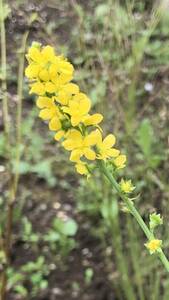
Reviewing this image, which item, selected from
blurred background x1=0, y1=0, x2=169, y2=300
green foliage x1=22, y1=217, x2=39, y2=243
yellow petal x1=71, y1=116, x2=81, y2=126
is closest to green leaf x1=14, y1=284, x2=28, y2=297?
blurred background x1=0, y1=0, x2=169, y2=300

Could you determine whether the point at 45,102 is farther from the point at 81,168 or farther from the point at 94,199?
the point at 94,199

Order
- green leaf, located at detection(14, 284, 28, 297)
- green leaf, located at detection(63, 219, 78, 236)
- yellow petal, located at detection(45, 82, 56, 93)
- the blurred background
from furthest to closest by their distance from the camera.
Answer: green leaf, located at detection(63, 219, 78, 236)
green leaf, located at detection(14, 284, 28, 297)
the blurred background
yellow petal, located at detection(45, 82, 56, 93)

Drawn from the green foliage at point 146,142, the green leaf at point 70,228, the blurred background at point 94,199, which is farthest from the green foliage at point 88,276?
the green foliage at point 146,142

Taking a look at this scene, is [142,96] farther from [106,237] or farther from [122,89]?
[106,237]

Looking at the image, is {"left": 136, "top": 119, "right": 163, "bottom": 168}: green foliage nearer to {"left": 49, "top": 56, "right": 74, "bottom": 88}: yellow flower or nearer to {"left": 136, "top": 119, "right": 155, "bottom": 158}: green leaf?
{"left": 136, "top": 119, "right": 155, "bottom": 158}: green leaf

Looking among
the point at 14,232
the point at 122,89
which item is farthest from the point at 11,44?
the point at 14,232

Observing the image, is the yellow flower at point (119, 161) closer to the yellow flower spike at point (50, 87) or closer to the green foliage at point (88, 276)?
the yellow flower spike at point (50, 87)

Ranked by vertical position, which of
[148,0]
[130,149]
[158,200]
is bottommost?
[158,200]
